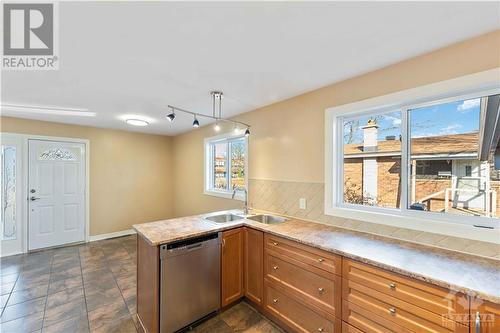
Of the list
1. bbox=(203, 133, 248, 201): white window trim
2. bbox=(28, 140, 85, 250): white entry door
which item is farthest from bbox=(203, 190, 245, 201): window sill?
Result: bbox=(28, 140, 85, 250): white entry door

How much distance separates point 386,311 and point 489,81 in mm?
1715

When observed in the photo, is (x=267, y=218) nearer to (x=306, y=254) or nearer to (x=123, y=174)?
(x=306, y=254)

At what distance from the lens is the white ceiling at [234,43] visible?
1288 mm

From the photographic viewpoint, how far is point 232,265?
2.34 m

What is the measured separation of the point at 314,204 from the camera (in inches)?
98.0

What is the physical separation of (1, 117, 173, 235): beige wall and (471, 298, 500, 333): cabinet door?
559 cm

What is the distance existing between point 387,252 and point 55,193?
5.45 meters

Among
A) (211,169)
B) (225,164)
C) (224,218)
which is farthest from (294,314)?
(211,169)

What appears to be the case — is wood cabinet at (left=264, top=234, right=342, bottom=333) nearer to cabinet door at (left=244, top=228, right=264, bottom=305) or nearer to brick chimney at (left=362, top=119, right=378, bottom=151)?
cabinet door at (left=244, top=228, right=264, bottom=305)

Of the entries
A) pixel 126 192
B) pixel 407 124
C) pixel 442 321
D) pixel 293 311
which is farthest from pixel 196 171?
pixel 442 321

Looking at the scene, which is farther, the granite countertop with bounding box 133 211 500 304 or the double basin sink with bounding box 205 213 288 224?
the double basin sink with bounding box 205 213 288 224

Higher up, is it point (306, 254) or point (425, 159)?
point (425, 159)

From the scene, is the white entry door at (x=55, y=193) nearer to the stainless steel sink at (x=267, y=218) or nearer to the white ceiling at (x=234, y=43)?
the white ceiling at (x=234, y=43)

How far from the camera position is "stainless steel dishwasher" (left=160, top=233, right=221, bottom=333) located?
6.03 feet
